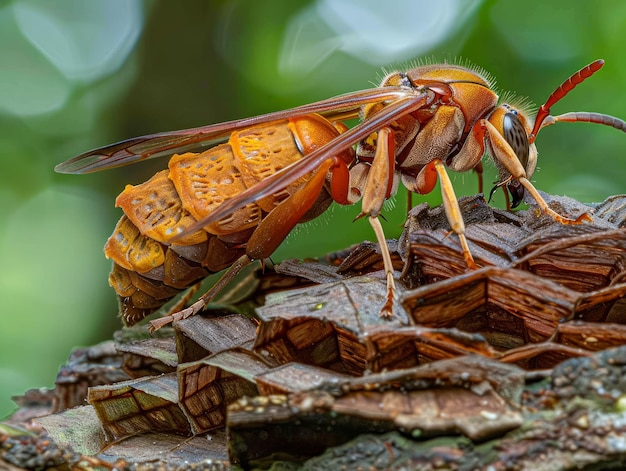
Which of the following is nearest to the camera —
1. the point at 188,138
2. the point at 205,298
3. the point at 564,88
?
the point at 205,298

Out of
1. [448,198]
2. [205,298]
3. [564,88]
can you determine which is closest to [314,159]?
[448,198]

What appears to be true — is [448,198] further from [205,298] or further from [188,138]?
[188,138]

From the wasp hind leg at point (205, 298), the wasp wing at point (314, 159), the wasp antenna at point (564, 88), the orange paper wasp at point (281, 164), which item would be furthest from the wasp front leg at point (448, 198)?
the wasp hind leg at point (205, 298)

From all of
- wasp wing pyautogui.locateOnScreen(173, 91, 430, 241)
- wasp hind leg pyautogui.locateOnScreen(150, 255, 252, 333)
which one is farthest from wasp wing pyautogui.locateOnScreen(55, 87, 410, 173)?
wasp hind leg pyautogui.locateOnScreen(150, 255, 252, 333)

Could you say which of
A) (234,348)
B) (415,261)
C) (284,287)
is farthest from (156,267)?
(415,261)

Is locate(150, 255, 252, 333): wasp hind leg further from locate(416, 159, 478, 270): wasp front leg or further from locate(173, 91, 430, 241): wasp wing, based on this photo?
locate(416, 159, 478, 270): wasp front leg

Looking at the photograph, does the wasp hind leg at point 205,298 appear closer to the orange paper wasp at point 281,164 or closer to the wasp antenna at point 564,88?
the orange paper wasp at point 281,164
